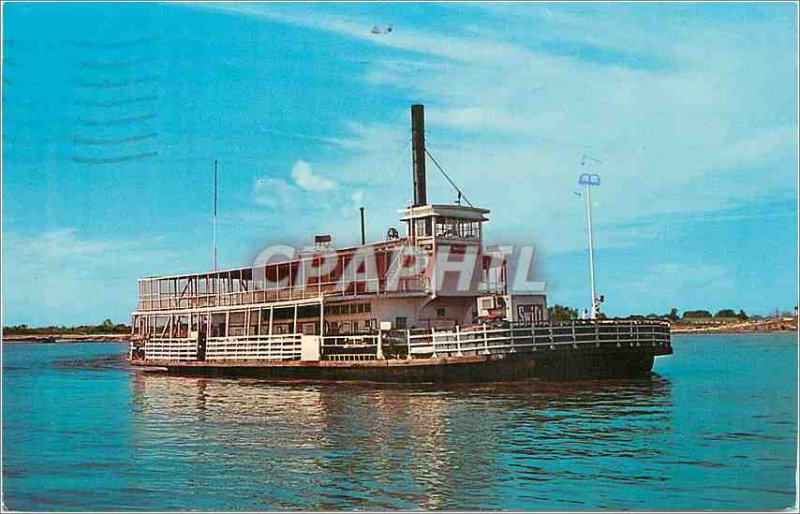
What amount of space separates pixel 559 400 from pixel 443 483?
894 centimetres

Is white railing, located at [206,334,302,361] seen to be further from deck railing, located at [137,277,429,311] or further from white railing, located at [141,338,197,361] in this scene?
deck railing, located at [137,277,429,311]

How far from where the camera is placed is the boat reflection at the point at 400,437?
10.6 meters

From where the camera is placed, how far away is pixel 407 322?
26.5 m

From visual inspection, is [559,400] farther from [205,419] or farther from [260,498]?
[260,498]

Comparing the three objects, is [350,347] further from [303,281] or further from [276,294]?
[276,294]

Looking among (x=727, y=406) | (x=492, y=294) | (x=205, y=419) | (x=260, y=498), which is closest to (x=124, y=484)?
(x=260, y=498)

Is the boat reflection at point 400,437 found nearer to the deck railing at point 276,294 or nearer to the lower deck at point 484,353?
the lower deck at point 484,353

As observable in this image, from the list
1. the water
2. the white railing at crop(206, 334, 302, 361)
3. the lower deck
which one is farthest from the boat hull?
the white railing at crop(206, 334, 302, 361)

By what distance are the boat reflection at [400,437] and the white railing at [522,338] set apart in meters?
1.08

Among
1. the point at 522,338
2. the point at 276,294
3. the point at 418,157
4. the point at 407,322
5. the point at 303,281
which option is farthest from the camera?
the point at 276,294

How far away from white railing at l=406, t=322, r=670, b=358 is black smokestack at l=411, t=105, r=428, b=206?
685 centimetres

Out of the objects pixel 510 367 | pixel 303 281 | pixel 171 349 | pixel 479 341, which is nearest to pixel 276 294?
pixel 303 281

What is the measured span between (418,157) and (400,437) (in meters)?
16.6

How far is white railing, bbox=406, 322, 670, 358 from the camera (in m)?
22.6
